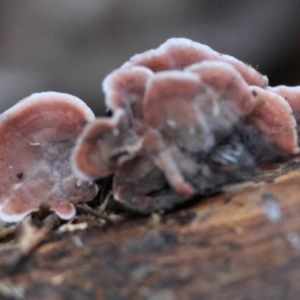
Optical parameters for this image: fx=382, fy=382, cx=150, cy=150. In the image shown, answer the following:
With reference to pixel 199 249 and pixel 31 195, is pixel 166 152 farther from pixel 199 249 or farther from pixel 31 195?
pixel 31 195

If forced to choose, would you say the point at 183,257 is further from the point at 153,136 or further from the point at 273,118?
the point at 273,118

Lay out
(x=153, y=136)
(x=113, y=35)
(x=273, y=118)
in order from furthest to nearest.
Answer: (x=113, y=35)
(x=273, y=118)
(x=153, y=136)

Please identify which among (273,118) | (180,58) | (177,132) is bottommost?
(273,118)

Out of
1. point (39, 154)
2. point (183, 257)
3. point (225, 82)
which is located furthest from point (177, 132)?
point (39, 154)

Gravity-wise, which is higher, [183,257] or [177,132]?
[177,132]

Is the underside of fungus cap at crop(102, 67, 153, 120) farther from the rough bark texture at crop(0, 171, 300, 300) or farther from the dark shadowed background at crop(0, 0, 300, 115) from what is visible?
the dark shadowed background at crop(0, 0, 300, 115)

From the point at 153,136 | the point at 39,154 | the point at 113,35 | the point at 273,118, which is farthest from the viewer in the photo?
the point at 113,35

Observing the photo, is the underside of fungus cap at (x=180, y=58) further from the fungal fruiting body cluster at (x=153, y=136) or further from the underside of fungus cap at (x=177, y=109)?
the underside of fungus cap at (x=177, y=109)

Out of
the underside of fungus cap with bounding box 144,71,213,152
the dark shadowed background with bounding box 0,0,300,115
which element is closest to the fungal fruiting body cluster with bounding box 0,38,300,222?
the underside of fungus cap with bounding box 144,71,213,152
